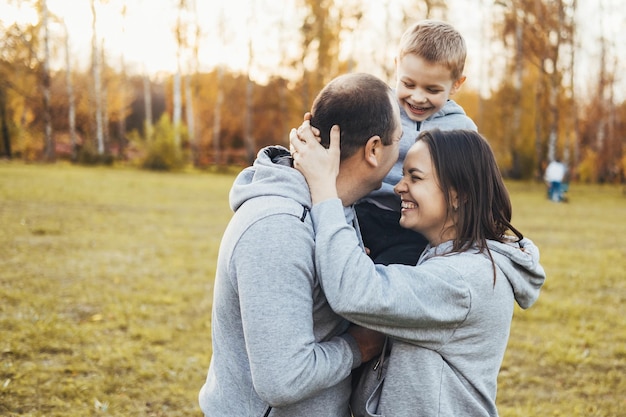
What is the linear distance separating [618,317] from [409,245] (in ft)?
20.0

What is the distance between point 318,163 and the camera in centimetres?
205

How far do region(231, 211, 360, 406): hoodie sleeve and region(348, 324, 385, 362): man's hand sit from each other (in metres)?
0.25

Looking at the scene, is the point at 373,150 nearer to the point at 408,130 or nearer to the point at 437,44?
the point at 408,130

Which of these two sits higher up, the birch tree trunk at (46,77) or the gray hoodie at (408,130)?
the birch tree trunk at (46,77)

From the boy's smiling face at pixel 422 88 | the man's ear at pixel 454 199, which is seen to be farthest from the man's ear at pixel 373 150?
the boy's smiling face at pixel 422 88

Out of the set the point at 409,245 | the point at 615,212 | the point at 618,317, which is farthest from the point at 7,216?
the point at 615,212

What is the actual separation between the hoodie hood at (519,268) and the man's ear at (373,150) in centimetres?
51

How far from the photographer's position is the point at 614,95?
38500mm

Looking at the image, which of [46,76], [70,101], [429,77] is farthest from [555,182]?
[70,101]

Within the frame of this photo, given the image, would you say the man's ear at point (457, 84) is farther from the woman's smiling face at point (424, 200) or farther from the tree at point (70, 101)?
the tree at point (70, 101)

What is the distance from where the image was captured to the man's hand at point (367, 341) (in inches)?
82.8

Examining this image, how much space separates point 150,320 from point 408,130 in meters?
4.65

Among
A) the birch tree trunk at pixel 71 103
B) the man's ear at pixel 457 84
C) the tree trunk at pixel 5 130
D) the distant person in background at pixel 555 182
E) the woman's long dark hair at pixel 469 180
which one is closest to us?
the woman's long dark hair at pixel 469 180

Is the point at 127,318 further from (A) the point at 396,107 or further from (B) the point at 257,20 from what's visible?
(B) the point at 257,20
